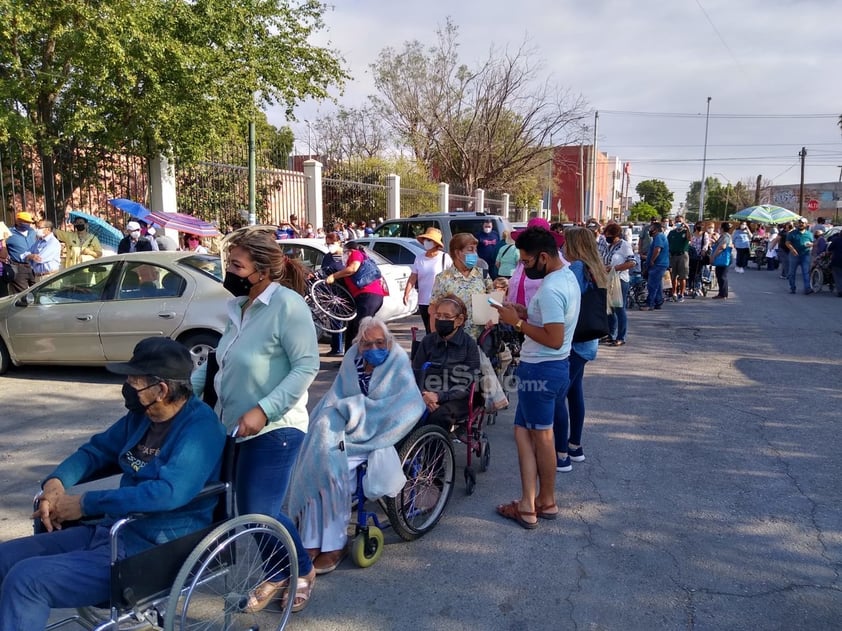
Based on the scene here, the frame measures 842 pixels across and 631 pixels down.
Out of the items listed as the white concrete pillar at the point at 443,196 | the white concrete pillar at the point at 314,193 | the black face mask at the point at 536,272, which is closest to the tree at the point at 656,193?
the white concrete pillar at the point at 443,196

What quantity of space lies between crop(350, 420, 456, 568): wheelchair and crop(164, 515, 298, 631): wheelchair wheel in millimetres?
663

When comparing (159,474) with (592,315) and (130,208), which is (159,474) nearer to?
(592,315)

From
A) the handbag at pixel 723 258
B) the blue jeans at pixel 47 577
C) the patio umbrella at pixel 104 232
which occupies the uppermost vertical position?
the patio umbrella at pixel 104 232

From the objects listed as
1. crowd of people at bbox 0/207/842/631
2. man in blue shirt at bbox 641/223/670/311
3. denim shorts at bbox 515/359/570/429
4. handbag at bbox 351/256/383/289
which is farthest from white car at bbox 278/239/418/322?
denim shorts at bbox 515/359/570/429

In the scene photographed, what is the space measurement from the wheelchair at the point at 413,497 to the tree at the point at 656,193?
88.1 meters

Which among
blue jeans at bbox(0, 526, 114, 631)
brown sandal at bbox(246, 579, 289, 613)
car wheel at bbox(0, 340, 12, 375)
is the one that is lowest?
brown sandal at bbox(246, 579, 289, 613)

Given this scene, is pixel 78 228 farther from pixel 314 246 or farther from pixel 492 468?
pixel 492 468

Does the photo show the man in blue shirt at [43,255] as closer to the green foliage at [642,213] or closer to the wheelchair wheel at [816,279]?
the wheelchair wheel at [816,279]

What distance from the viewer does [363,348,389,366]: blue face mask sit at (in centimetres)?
398

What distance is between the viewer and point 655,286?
13875 mm

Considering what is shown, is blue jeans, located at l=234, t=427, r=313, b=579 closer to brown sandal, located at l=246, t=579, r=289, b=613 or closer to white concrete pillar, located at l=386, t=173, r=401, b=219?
brown sandal, located at l=246, t=579, r=289, b=613

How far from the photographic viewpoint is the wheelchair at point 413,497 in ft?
11.9

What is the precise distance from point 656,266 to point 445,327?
990cm

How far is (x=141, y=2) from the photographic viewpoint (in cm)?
1162
